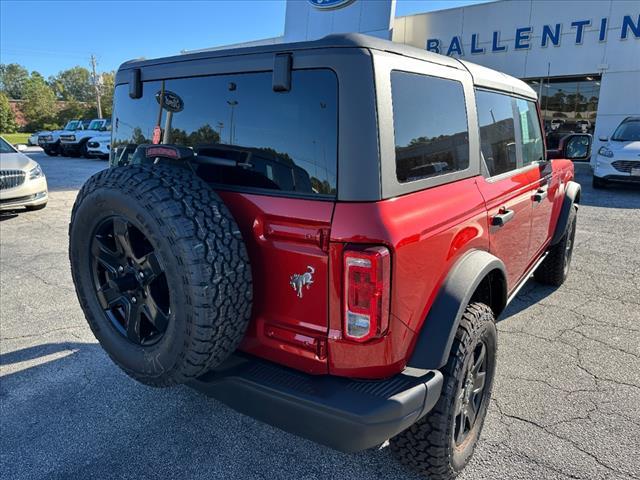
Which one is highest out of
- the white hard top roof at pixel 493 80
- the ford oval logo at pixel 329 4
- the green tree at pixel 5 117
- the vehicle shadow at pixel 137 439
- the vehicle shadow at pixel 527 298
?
the ford oval logo at pixel 329 4

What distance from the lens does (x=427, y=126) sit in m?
2.01

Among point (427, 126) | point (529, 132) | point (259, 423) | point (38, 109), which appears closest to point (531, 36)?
point (529, 132)

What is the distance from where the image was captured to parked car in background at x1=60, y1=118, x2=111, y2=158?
21.8m

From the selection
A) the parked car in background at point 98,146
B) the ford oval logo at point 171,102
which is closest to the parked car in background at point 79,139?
the parked car in background at point 98,146

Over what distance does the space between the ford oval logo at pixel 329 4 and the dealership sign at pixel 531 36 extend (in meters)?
3.52

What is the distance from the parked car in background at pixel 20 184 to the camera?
304 inches

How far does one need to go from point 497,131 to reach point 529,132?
3.14ft

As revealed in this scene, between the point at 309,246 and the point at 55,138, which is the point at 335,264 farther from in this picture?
the point at 55,138

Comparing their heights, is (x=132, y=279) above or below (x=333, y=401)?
above

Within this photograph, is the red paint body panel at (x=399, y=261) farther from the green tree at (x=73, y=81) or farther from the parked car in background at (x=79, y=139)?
the green tree at (x=73, y=81)

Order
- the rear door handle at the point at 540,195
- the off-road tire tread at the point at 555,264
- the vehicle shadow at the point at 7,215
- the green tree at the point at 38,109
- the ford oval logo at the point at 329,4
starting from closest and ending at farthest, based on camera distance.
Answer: the rear door handle at the point at 540,195 → the off-road tire tread at the point at 555,264 → the vehicle shadow at the point at 7,215 → the ford oval logo at the point at 329,4 → the green tree at the point at 38,109

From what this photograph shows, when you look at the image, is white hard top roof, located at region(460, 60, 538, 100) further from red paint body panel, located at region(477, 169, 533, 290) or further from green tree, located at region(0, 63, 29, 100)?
green tree, located at region(0, 63, 29, 100)

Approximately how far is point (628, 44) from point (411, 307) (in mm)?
16333

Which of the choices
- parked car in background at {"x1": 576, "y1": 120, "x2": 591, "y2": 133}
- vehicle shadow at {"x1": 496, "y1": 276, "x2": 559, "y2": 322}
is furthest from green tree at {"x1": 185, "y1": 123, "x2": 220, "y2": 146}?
parked car in background at {"x1": 576, "y1": 120, "x2": 591, "y2": 133}
